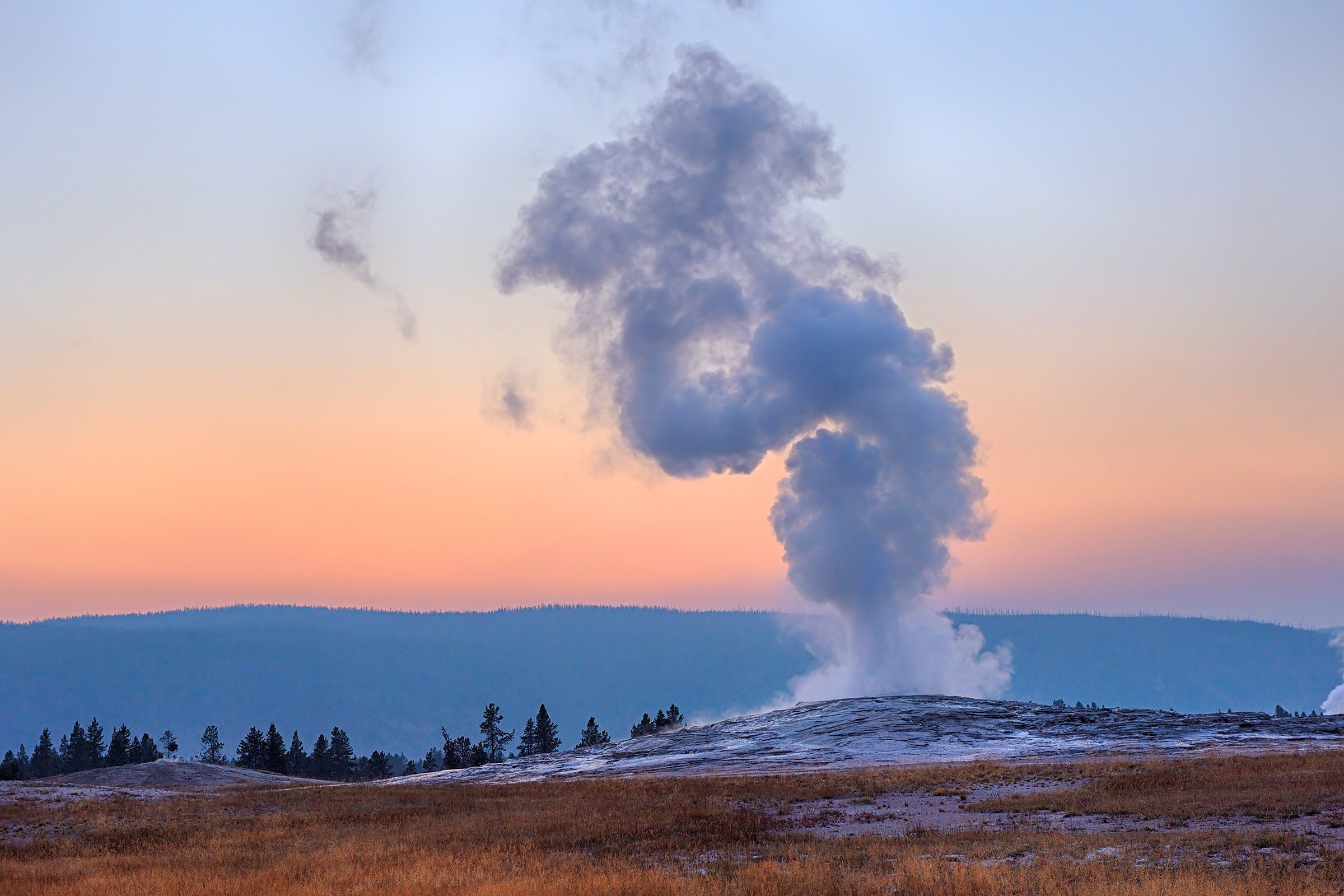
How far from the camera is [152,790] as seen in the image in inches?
2544

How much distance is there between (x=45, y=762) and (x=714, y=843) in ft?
536

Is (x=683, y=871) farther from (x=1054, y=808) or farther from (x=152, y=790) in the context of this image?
(x=152, y=790)

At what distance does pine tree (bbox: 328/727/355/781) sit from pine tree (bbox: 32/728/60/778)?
36.8 meters

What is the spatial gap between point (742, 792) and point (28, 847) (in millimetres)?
26523

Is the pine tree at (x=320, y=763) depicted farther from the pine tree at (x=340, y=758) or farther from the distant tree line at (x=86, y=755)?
the distant tree line at (x=86, y=755)

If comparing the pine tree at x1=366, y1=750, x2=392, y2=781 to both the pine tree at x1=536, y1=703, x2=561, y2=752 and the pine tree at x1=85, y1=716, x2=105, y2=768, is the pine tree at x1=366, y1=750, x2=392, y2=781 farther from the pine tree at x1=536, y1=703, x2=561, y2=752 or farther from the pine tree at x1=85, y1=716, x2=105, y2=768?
the pine tree at x1=85, y1=716, x2=105, y2=768

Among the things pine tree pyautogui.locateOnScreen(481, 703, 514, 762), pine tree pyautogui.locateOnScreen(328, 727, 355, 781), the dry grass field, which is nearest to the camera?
the dry grass field

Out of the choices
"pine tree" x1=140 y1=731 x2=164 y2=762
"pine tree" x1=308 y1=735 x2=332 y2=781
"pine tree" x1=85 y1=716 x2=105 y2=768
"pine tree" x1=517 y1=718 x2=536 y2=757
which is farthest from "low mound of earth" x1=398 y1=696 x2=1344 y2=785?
"pine tree" x1=140 y1=731 x2=164 y2=762

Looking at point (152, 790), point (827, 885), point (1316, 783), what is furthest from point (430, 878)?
point (152, 790)

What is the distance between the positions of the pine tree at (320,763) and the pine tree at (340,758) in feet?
1.57

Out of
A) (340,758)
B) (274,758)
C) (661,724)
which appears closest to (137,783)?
(274,758)

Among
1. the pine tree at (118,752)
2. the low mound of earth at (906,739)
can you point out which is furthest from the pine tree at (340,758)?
the low mound of earth at (906,739)

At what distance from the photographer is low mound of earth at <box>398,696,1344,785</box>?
68.3 m

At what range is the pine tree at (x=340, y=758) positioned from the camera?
520 ft
